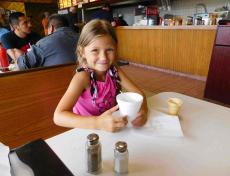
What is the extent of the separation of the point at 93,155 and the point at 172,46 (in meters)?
3.14

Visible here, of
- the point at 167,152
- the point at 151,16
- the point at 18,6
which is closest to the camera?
the point at 167,152

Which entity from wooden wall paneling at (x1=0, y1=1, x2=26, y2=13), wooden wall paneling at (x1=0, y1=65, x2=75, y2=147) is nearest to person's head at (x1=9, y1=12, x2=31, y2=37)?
wooden wall paneling at (x1=0, y1=65, x2=75, y2=147)

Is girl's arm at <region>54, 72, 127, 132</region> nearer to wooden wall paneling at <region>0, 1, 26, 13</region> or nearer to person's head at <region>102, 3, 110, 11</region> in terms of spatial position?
person's head at <region>102, 3, 110, 11</region>

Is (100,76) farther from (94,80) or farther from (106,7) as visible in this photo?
(106,7)

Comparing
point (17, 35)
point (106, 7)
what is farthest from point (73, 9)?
point (17, 35)

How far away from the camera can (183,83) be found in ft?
9.74

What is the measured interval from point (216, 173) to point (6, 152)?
510 mm

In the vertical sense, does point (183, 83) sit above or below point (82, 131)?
below

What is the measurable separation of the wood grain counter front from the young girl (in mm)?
2294

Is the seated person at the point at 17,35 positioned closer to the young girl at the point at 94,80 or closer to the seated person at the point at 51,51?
the seated person at the point at 51,51

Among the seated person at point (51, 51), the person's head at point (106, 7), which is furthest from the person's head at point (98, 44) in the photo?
the person's head at point (106, 7)

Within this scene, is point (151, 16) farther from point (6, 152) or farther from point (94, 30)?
point (6, 152)

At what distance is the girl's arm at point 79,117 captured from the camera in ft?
2.05

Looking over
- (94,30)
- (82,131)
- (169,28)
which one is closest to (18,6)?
(169,28)
